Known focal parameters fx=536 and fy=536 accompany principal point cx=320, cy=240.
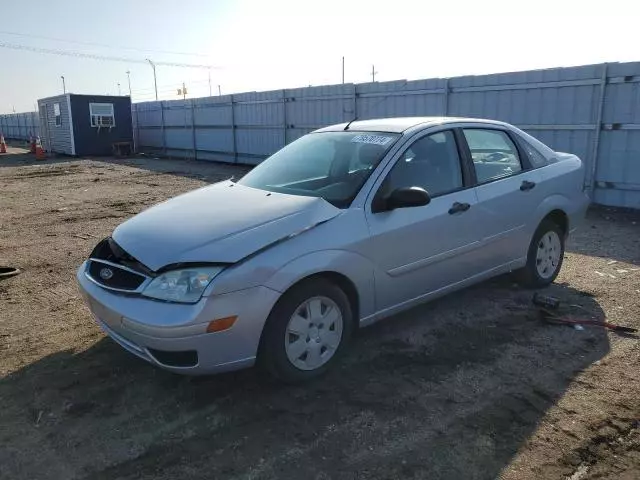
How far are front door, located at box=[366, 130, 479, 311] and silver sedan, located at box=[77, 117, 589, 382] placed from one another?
12mm

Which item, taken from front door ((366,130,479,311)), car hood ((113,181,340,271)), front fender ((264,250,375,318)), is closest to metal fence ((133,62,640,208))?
front door ((366,130,479,311))

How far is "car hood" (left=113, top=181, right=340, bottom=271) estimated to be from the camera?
10.3 ft

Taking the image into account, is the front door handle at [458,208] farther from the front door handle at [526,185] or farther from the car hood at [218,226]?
the car hood at [218,226]

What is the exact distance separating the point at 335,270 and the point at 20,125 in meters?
55.1

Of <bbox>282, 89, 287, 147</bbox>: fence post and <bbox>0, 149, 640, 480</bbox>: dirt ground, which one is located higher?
<bbox>282, 89, 287, 147</bbox>: fence post

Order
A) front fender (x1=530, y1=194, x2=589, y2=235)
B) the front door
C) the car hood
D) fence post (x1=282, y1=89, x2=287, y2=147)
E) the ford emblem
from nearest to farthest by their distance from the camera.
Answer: the car hood < the ford emblem < the front door < front fender (x1=530, y1=194, x2=589, y2=235) < fence post (x1=282, y1=89, x2=287, y2=147)

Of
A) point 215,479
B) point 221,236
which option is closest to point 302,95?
point 221,236

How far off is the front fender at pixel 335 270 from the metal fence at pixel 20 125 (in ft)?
145

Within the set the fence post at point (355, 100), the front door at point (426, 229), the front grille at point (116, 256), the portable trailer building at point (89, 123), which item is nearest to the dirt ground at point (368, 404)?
the front door at point (426, 229)

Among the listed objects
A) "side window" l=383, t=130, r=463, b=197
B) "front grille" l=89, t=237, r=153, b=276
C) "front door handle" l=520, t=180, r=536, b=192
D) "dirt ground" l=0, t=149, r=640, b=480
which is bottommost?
"dirt ground" l=0, t=149, r=640, b=480

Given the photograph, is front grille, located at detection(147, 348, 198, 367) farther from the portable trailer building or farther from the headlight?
the portable trailer building

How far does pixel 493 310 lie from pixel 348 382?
1.85m

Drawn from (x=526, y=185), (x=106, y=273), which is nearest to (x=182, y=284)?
(x=106, y=273)

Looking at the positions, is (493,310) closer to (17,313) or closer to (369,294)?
(369,294)
